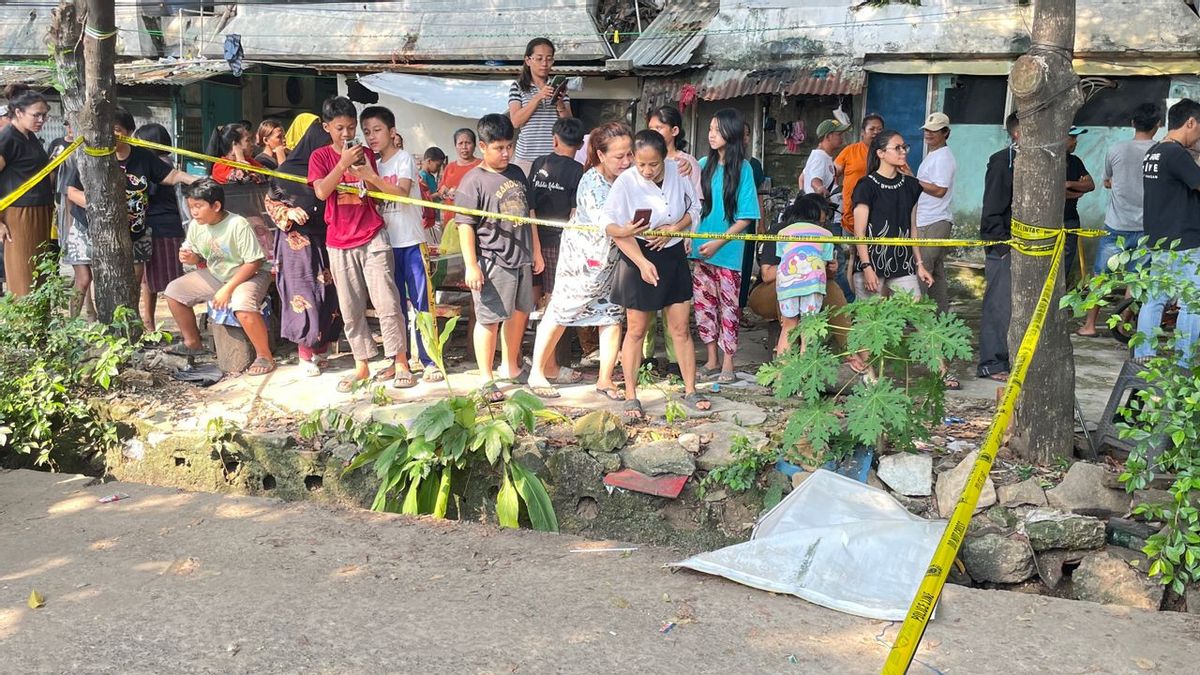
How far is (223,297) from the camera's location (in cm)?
663

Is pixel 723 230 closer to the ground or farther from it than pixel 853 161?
closer to the ground

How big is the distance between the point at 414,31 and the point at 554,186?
8.97 meters

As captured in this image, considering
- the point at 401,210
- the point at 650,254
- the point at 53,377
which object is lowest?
the point at 53,377

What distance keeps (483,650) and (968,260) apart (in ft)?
28.2

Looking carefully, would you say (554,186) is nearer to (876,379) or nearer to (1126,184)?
(876,379)

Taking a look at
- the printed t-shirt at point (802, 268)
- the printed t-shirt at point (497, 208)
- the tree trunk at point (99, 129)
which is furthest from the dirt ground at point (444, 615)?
the tree trunk at point (99, 129)

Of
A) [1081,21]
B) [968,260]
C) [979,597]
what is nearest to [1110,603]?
[979,597]

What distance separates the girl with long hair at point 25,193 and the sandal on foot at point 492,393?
12.6 feet

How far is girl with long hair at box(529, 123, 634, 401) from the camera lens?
19.7 ft

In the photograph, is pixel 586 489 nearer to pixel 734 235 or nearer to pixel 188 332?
pixel 734 235

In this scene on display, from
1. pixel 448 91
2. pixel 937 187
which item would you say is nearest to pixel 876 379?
pixel 937 187

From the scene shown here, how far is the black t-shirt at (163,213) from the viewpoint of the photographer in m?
7.45

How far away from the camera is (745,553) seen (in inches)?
167

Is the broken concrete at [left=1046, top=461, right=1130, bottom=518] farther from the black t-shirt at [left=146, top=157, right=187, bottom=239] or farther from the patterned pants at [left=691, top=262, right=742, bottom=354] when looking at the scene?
the black t-shirt at [left=146, top=157, right=187, bottom=239]
